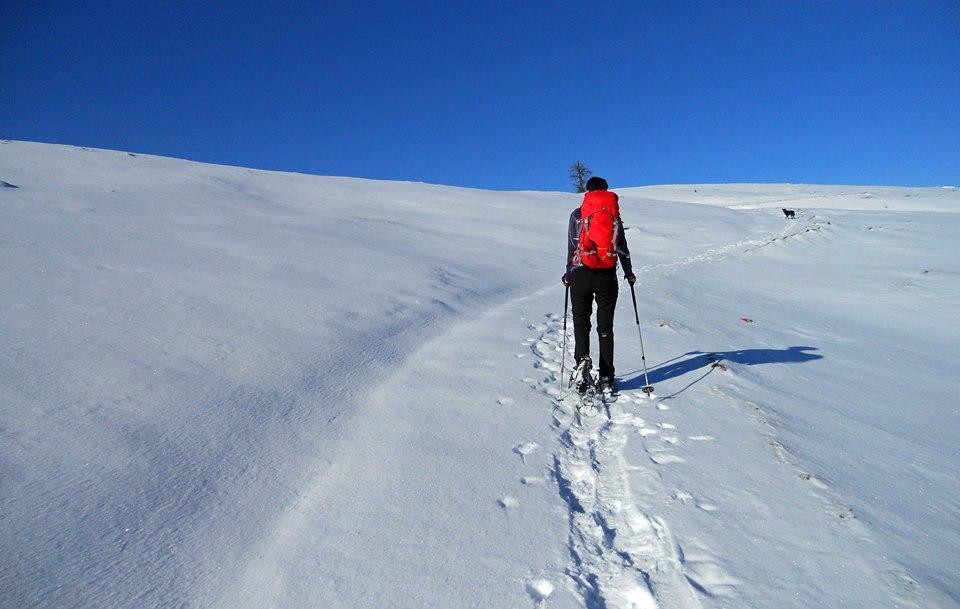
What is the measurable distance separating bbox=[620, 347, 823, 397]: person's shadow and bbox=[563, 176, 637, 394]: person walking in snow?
620mm

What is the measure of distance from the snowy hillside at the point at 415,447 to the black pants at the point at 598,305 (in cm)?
51

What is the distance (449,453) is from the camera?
3529 millimetres

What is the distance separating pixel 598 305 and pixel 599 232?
726 mm

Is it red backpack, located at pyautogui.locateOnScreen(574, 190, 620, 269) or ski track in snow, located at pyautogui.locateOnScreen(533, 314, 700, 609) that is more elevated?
red backpack, located at pyautogui.locateOnScreen(574, 190, 620, 269)

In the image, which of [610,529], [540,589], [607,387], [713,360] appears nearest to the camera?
[540,589]

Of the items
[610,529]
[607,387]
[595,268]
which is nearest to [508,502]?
[610,529]

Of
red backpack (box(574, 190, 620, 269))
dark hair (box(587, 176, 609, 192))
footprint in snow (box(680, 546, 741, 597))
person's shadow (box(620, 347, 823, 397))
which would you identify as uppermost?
dark hair (box(587, 176, 609, 192))

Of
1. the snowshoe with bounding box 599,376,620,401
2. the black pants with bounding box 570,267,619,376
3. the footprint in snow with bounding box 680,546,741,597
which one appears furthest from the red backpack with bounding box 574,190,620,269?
the footprint in snow with bounding box 680,546,741,597

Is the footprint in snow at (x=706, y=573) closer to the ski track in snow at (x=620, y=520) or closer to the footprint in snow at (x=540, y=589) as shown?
the ski track in snow at (x=620, y=520)

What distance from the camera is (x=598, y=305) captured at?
16.1ft

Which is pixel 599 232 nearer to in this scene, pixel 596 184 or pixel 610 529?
pixel 596 184

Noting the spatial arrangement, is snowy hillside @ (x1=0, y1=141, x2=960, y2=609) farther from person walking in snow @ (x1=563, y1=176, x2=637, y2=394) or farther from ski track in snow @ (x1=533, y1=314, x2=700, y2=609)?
person walking in snow @ (x1=563, y1=176, x2=637, y2=394)

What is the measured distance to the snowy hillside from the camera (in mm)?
2381

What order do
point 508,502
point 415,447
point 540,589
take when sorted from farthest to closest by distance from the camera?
point 415,447
point 508,502
point 540,589
